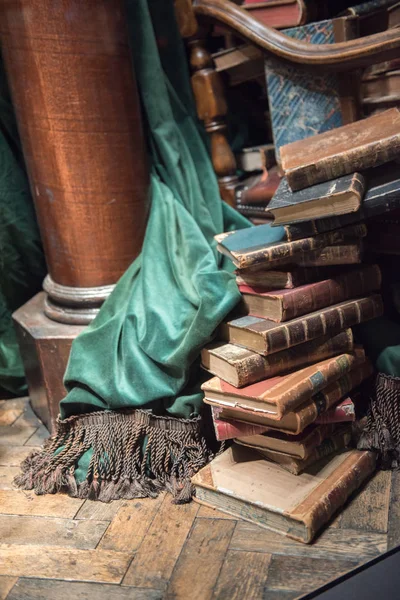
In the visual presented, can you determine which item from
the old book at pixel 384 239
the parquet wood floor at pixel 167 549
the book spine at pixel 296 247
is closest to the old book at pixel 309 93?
the old book at pixel 384 239

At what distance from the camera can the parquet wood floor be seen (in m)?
1.52

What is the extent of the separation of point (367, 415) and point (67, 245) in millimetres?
942

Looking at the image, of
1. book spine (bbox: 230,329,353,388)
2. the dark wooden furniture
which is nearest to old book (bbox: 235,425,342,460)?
book spine (bbox: 230,329,353,388)

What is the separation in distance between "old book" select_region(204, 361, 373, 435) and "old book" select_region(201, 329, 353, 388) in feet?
0.20

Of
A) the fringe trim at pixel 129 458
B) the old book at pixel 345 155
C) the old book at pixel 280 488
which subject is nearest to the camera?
the old book at pixel 280 488

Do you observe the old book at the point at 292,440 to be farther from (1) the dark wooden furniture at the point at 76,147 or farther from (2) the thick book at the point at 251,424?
(1) the dark wooden furniture at the point at 76,147

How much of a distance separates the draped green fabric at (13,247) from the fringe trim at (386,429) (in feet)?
3.84

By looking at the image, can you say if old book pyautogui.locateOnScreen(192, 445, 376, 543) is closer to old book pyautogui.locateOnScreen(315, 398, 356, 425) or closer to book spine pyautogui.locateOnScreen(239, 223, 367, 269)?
old book pyautogui.locateOnScreen(315, 398, 356, 425)

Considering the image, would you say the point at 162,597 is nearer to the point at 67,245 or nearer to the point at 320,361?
the point at 320,361

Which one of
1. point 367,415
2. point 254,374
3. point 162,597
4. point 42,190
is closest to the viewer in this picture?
point 162,597

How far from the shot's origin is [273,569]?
5.08 ft

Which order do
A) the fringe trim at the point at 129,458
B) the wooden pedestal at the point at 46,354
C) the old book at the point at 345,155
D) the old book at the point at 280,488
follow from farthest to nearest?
the wooden pedestal at the point at 46,354
the fringe trim at the point at 129,458
the old book at the point at 345,155
the old book at the point at 280,488

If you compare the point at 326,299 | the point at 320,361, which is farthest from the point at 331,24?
the point at 320,361

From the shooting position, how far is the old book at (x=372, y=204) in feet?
5.60
